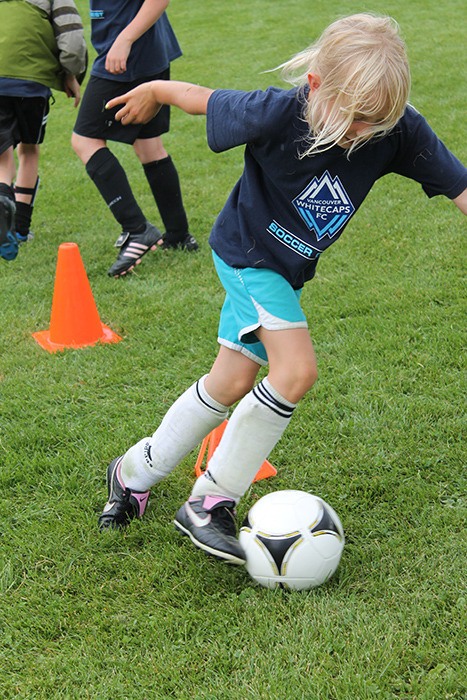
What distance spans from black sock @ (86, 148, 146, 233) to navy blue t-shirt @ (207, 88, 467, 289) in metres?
2.54

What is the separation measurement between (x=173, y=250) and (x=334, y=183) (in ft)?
9.88

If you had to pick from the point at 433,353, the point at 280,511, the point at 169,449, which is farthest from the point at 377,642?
the point at 433,353

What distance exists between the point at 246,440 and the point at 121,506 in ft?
1.81

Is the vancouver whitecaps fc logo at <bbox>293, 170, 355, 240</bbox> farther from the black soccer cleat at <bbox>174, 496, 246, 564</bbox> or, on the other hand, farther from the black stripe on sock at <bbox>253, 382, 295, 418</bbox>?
the black soccer cleat at <bbox>174, 496, 246, 564</bbox>

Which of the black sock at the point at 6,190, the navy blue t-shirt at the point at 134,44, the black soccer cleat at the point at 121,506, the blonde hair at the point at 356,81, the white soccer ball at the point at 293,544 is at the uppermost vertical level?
the blonde hair at the point at 356,81

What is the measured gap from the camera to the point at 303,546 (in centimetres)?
248

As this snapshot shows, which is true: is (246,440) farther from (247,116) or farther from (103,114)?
(103,114)

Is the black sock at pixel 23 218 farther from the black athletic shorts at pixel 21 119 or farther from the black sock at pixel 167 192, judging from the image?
the black sock at pixel 167 192

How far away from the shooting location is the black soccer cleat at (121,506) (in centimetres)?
284

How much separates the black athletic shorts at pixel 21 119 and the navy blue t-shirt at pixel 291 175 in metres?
2.97

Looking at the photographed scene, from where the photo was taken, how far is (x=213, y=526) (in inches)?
103

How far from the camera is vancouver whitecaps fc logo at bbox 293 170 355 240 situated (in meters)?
2.53

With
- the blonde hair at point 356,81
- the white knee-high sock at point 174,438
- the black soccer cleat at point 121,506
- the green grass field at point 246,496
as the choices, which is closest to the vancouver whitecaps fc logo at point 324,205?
the blonde hair at point 356,81

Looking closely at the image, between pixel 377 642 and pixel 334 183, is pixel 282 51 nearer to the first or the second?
pixel 334 183
